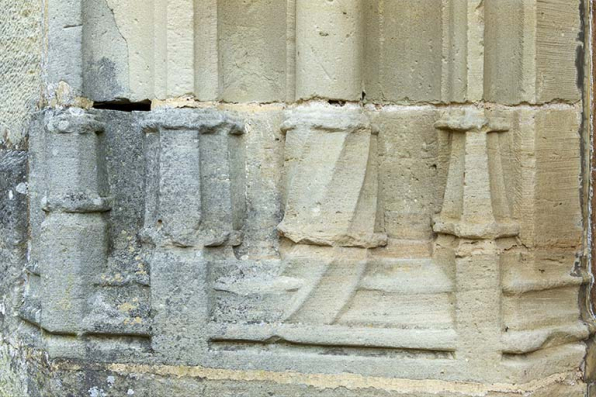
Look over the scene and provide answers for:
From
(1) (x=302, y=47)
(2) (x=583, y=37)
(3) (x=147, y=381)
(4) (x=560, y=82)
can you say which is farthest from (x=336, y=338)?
(2) (x=583, y=37)

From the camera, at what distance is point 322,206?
234 cm

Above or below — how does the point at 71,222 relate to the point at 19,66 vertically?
below

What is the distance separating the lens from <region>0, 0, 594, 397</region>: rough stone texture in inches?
91.8

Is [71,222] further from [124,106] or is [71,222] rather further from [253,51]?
[253,51]

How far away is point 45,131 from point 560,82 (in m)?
1.85

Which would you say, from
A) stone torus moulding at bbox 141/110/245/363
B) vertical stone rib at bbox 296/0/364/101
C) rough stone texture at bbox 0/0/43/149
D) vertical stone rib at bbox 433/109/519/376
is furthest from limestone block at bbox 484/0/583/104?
rough stone texture at bbox 0/0/43/149

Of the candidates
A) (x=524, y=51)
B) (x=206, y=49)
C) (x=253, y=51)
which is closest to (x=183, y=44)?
(x=206, y=49)

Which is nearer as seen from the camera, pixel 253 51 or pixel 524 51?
pixel 524 51

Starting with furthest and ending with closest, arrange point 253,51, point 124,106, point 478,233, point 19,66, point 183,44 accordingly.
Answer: point 19,66 < point 124,106 < point 253,51 < point 183,44 < point 478,233

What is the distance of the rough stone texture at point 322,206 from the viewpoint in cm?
233

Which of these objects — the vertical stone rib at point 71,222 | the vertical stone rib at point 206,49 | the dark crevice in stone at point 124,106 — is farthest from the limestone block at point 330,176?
the vertical stone rib at point 71,222

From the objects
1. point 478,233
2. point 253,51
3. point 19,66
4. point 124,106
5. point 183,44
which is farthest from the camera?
point 19,66

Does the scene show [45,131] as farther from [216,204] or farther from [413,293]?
[413,293]

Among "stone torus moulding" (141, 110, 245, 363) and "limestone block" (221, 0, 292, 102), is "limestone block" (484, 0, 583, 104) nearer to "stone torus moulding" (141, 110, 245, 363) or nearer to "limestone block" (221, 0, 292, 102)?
"limestone block" (221, 0, 292, 102)
